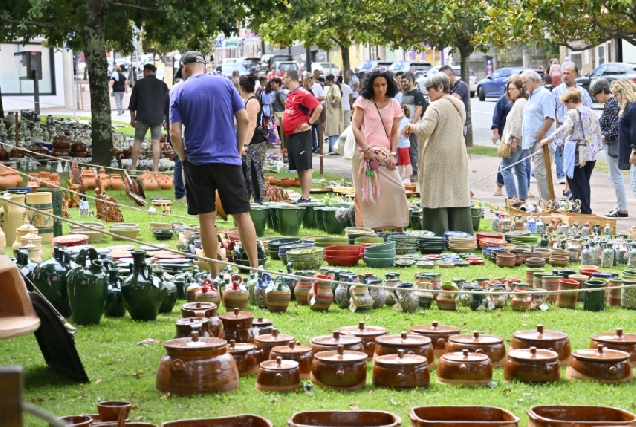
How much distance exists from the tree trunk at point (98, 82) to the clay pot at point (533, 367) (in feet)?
44.7

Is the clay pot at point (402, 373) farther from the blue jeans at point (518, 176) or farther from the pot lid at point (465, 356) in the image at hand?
the blue jeans at point (518, 176)

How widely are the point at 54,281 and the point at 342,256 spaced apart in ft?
10.9

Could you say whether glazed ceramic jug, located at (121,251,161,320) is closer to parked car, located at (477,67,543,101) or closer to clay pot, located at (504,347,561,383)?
clay pot, located at (504,347,561,383)

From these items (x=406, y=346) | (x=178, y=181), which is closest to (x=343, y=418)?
(x=406, y=346)

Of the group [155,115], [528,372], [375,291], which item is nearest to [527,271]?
[375,291]

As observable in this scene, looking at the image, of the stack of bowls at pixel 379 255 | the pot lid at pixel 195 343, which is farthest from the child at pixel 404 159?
the pot lid at pixel 195 343

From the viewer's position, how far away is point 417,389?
5590 mm

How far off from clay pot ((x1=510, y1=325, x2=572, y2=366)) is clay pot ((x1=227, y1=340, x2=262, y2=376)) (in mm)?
1459

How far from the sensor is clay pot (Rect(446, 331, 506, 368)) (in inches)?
234

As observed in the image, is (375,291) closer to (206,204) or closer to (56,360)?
(206,204)

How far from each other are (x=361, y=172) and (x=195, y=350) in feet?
18.2

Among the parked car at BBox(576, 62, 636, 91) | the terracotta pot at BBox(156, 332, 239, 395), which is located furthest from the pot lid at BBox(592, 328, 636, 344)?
the parked car at BBox(576, 62, 636, 91)

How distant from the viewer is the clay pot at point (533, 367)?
5.70 metres

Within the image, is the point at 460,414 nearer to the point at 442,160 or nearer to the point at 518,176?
the point at 442,160
